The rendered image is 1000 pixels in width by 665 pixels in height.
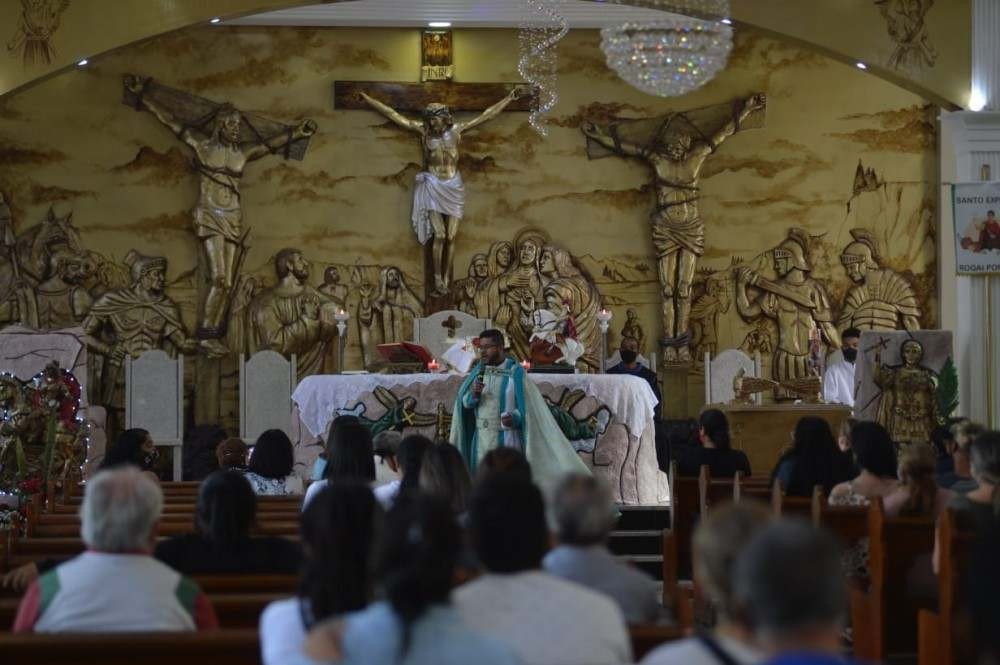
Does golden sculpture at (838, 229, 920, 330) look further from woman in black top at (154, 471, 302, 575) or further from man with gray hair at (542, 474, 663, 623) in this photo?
man with gray hair at (542, 474, 663, 623)

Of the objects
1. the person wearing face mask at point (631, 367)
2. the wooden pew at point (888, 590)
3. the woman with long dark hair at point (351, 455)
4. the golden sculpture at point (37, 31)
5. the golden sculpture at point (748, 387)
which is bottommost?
the wooden pew at point (888, 590)

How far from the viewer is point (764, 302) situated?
16.8 metres

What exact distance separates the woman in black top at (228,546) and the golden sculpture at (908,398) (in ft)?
26.2

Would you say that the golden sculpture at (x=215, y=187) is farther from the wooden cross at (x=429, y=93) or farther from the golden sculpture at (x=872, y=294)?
the golden sculpture at (x=872, y=294)

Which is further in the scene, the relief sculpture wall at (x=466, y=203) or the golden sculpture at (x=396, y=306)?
the golden sculpture at (x=396, y=306)

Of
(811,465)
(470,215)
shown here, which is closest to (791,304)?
(470,215)

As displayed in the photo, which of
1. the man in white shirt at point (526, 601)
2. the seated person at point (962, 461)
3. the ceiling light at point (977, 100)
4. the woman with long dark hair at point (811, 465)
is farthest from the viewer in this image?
the ceiling light at point (977, 100)

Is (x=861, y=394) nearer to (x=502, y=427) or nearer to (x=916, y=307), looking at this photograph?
(x=502, y=427)

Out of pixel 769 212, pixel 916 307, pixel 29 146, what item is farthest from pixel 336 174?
pixel 916 307

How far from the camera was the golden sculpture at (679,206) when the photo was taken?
54.5ft

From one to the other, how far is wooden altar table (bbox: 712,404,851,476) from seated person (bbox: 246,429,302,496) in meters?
5.00

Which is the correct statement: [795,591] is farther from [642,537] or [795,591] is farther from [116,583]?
[642,537]

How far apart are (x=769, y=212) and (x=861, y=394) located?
472 centimetres

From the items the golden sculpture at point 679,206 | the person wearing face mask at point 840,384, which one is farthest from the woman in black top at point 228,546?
the golden sculpture at point 679,206
